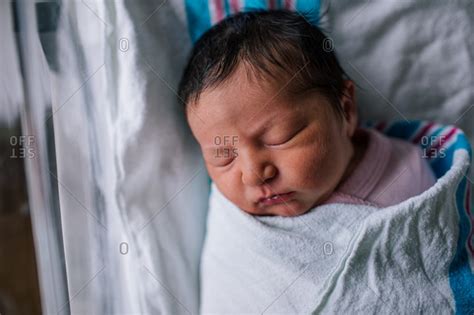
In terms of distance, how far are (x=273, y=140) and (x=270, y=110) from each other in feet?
0.12

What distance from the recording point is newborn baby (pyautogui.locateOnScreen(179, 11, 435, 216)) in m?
0.65

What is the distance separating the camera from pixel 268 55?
65cm

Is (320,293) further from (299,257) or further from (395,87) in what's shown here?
(395,87)

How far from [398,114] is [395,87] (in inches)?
1.6

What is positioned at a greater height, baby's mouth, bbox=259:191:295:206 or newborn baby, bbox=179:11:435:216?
newborn baby, bbox=179:11:435:216

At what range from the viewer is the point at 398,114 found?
0.83 meters

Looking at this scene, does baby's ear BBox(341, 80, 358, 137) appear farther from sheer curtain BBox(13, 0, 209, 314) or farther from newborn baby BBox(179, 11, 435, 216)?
sheer curtain BBox(13, 0, 209, 314)

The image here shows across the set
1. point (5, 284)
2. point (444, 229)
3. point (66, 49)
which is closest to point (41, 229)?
point (5, 284)

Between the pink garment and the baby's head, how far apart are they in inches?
1.3
